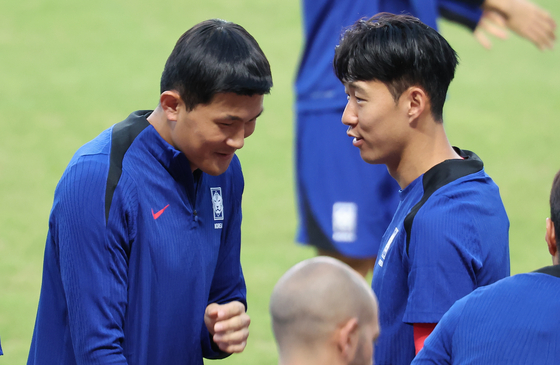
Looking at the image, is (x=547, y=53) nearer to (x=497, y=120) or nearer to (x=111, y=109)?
(x=497, y=120)

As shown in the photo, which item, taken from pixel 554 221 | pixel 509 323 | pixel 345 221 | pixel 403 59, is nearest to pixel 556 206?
pixel 554 221

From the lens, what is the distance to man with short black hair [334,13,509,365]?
5.94ft

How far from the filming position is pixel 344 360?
1.54 metres

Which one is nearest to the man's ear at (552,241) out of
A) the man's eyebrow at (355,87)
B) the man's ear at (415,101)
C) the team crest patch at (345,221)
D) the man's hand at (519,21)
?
the man's ear at (415,101)

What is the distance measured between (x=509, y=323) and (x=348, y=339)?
34 centimetres

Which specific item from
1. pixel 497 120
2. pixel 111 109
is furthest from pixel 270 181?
pixel 497 120

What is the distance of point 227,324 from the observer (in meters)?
2.04

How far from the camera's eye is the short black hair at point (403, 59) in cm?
205

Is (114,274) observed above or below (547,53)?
above

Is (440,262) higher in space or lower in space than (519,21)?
lower

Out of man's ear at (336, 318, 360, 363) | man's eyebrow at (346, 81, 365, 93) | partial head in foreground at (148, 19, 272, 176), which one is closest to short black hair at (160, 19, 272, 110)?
partial head in foreground at (148, 19, 272, 176)

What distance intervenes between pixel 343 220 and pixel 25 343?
209 cm

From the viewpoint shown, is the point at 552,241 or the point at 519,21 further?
the point at 519,21

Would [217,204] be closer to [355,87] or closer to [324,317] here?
[355,87]
